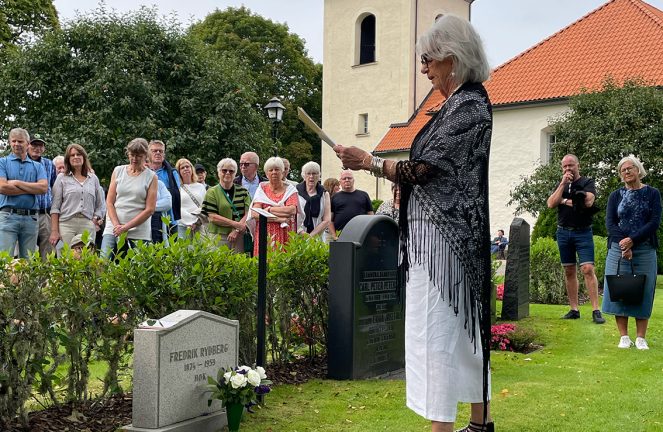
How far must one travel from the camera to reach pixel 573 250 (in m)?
10.6

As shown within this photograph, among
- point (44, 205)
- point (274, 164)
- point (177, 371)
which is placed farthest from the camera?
point (44, 205)

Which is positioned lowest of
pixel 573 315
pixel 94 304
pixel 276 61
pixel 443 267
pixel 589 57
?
pixel 573 315

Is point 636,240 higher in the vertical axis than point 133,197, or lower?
lower

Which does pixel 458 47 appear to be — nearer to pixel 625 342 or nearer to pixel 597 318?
pixel 625 342

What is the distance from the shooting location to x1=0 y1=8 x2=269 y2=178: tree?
27266mm

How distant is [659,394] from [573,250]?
14.2 ft

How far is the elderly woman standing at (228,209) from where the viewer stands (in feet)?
30.6

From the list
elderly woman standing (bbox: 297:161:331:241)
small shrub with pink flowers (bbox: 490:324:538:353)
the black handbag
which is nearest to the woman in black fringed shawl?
small shrub with pink flowers (bbox: 490:324:538:353)

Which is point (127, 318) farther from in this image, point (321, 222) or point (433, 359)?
point (321, 222)

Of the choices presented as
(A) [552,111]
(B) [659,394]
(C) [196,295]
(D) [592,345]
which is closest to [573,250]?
(D) [592,345]

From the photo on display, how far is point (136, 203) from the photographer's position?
8.36 metres

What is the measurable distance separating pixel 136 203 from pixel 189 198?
252cm

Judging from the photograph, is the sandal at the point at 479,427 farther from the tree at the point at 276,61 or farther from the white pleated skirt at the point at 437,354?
the tree at the point at 276,61

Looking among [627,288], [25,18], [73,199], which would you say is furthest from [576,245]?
[25,18]
